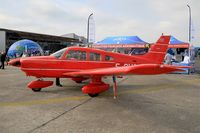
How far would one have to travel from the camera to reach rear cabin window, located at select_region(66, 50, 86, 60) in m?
7.55

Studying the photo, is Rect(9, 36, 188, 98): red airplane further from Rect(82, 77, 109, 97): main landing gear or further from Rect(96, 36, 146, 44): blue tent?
Rect(96, 36, 146, 44): blue tent

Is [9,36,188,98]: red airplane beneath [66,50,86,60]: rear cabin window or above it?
beneath

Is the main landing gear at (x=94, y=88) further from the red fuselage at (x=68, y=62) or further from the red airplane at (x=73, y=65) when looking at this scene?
the red fuselage at (x=68, y=62)

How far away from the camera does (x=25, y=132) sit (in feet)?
12.1

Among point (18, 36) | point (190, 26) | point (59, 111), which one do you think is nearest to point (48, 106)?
point (59, 111)

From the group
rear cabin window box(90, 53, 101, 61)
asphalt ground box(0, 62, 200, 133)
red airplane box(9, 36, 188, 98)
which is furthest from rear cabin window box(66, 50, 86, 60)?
asphalt ground box(0, 62, 200, 133)

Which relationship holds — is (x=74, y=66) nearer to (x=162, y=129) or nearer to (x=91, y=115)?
(x=91, y=115)

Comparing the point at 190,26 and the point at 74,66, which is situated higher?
the point at 190,26

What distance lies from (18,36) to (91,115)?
50.1 m

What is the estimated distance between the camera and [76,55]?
7.61 m

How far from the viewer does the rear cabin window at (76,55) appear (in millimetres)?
7553

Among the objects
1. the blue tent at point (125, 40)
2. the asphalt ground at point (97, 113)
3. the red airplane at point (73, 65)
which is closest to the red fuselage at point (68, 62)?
the red airplane at point (73, 65)

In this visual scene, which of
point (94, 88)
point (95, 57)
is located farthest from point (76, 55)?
point (94, 88)

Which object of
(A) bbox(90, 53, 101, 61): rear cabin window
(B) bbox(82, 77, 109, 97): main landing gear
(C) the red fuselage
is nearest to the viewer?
(B) bbox(82, 77, 109, 97): main landing gear
